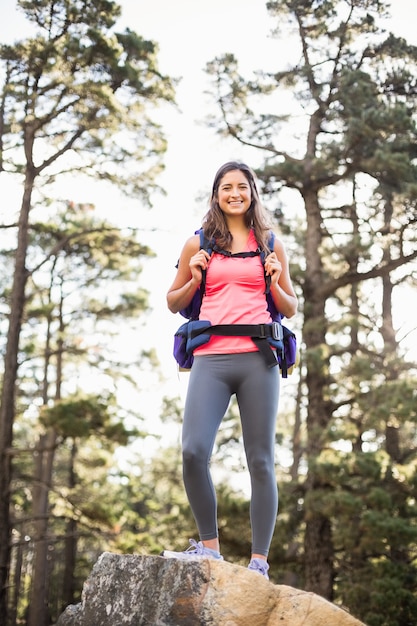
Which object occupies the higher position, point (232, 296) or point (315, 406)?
point (232, 296)

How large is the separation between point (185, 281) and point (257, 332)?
20.6 inches

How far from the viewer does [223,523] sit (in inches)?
479

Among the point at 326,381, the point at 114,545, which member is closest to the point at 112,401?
the point at 114,545

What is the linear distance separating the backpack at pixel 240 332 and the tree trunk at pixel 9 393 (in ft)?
30.3

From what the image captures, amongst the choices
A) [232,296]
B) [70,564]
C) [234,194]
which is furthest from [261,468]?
[70,564]

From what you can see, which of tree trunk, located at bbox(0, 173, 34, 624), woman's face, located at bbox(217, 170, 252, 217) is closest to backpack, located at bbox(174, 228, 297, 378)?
woman's face, located at bbox(217, 170, 252, 217)

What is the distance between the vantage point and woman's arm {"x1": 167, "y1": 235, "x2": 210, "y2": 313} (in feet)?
12.2

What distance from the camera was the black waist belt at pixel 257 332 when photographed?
3549 mm

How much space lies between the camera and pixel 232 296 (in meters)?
3.66

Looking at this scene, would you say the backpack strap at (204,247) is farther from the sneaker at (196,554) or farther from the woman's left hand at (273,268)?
the sneaker at (196,554)

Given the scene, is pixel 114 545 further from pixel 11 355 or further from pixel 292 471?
pixel 292 471

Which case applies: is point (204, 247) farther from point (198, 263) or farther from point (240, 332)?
point (240, 332)

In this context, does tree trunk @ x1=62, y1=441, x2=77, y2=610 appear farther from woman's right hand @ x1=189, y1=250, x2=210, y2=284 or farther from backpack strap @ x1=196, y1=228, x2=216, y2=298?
woman's right hand @ x1=189, y1=250, x2=210, y2=284

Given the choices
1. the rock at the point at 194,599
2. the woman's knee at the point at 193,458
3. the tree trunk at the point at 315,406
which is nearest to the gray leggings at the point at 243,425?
the woman's knee at the point at 193,458
